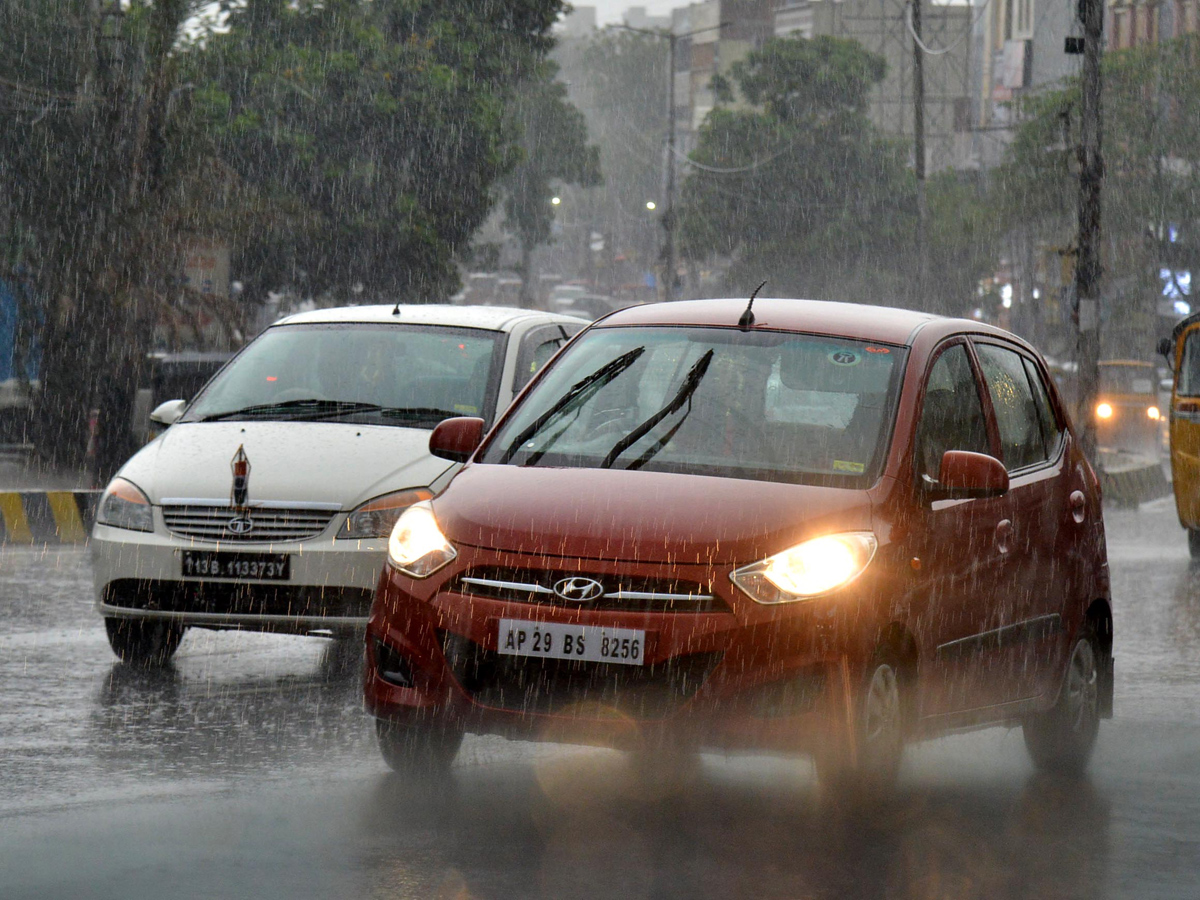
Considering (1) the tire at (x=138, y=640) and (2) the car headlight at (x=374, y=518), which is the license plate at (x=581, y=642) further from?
(1) the tire at (x=138, y=640)

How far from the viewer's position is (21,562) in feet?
42.7

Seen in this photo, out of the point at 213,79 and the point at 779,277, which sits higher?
the point at 213,79

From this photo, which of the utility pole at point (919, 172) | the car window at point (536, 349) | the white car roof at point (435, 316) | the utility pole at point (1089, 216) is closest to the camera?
the car window at point (536, 349)

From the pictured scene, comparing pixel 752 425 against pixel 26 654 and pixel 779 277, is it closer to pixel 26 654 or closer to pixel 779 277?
pixel 26 654

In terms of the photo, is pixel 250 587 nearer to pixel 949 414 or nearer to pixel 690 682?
pixel 949 414

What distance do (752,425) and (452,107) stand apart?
34179 mm

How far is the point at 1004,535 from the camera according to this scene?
670cm

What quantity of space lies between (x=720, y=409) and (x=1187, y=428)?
10503mm

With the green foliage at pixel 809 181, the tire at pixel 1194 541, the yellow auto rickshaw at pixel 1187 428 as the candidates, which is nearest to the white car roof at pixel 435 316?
the yellow auto rickshaw at pixel 1187 428

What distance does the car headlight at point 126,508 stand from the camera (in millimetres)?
8609

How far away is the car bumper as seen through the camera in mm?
5598

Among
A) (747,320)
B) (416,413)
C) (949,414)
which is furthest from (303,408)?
(949,414)

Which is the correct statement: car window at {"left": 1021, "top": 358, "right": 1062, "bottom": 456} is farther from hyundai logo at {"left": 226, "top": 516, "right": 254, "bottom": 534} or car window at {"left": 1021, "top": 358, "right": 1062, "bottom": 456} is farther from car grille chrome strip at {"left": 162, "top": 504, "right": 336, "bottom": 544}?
hyundai logo at {"left": 226, "top": 516, "right": 254, "bottom": 534}

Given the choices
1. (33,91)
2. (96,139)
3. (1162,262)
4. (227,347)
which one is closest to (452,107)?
(227,347)
